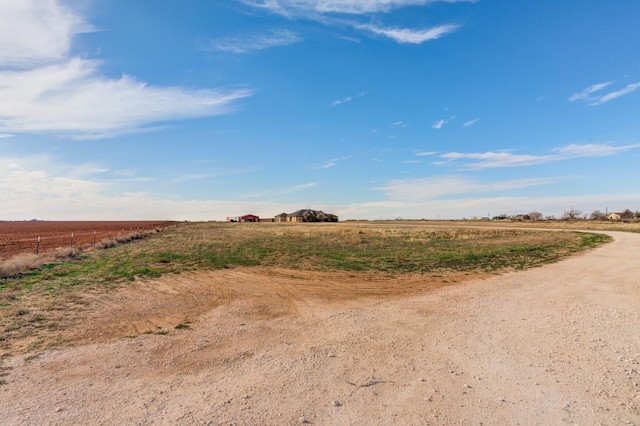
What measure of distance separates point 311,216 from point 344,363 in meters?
131

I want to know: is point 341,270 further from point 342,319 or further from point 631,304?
point 631,304

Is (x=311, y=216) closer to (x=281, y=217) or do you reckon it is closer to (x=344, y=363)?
(x=281, y=217)

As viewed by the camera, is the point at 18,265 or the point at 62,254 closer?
the point at 18,265

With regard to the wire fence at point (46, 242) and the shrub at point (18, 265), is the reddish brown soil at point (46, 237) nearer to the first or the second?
the wire fence at point (46, 242)

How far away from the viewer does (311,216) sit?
137625 millimetres

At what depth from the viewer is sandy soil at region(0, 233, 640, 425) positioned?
4699mm

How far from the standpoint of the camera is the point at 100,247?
28531 mm

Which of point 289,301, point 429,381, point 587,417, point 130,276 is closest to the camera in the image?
point 587,417

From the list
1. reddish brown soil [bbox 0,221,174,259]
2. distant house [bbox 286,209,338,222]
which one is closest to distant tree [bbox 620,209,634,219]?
distant house [bbox 286,209,338,222]

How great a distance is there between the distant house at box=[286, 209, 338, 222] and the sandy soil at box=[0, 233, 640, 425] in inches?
4960

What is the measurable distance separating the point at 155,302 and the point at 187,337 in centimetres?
388

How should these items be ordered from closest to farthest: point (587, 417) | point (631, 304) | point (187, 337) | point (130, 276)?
point (587, 417), point (187, 337), point (631, 304), point (130, 276)

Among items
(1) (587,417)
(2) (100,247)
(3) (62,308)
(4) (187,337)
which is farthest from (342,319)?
(2) (100,247)

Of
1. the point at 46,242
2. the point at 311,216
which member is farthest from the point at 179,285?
the point at 311,216
